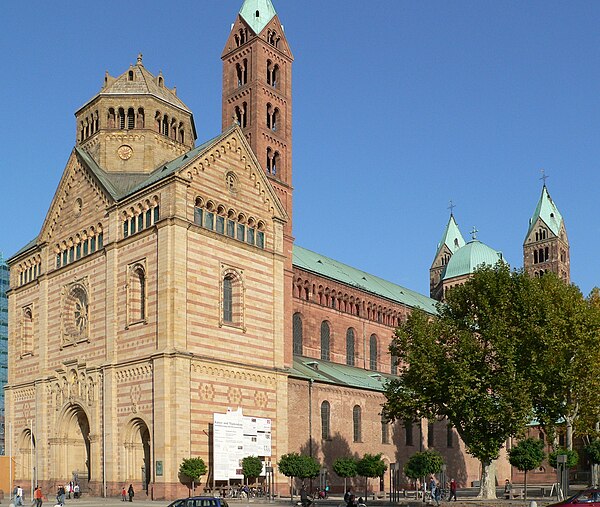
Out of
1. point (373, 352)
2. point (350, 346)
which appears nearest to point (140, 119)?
point (350, 346)

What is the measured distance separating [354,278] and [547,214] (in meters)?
53.4

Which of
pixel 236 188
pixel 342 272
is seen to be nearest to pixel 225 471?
pixel 236 188

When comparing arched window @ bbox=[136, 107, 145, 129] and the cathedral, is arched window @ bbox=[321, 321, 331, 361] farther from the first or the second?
arched window @ bbox=[136, 107, 145, 129]

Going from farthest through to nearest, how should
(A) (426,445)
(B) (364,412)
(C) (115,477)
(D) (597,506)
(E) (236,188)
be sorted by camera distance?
1. (A) (426,445)
2. (B) (364,412)
3. (E) (236,188)
4. (C) (115,477)
5. (D) (597,506)

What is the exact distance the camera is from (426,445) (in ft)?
275

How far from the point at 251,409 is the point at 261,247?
12.1 metres

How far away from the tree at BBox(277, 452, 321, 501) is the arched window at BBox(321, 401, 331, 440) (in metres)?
13.2

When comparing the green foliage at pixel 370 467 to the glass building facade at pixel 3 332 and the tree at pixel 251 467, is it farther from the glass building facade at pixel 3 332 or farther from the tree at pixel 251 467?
the glass building facade at pixel 3 332

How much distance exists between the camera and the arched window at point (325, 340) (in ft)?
261

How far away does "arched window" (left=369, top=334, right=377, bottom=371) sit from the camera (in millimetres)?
86688

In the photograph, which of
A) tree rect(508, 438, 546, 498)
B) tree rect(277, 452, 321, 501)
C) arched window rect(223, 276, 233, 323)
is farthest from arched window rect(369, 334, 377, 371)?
tree rect(277, 452, 321, 501)

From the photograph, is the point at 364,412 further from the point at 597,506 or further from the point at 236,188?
the point at 597,506

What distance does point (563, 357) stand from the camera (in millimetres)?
56312

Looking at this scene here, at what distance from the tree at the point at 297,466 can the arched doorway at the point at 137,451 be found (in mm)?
8975
